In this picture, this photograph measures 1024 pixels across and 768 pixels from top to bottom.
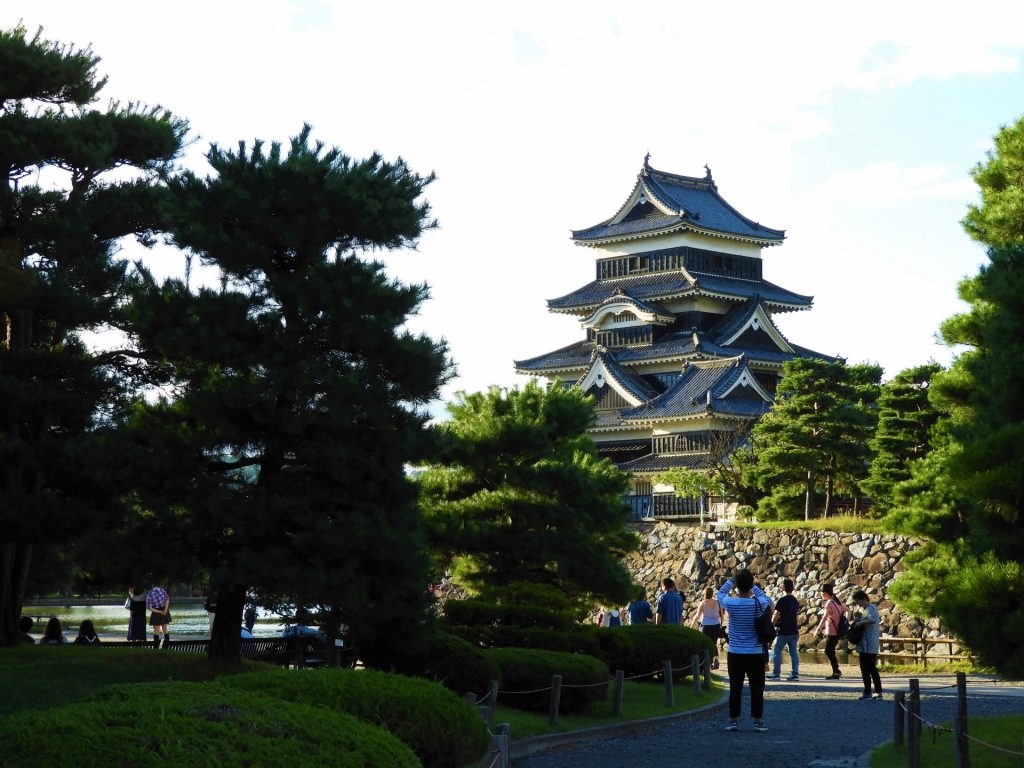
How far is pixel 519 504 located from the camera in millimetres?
20328

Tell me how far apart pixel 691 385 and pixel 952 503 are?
2530 centimetres

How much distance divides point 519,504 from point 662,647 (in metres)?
3.21

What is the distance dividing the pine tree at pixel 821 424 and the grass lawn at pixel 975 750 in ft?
73.7

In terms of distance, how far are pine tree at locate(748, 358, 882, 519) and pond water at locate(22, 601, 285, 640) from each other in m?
15.0

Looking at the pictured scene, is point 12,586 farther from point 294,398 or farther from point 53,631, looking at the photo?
point 294,398

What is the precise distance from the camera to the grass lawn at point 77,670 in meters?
12.1

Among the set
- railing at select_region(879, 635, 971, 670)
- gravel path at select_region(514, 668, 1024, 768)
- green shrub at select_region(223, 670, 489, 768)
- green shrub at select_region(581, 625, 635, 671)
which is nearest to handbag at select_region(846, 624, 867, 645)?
gravel path at select_region(514, 668, 1024, 768)

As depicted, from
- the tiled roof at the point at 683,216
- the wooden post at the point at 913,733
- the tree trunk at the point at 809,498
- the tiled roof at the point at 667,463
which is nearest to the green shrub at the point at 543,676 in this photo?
the wooden post at the point at 913,733

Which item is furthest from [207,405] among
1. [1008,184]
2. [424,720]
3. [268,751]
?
[1008,184]

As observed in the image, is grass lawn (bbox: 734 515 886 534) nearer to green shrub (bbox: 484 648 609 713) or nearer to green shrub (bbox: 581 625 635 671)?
green shrub (bbox: 581 625 635 671)

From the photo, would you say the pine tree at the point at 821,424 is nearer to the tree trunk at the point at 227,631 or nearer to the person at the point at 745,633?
the person at the point at 745,633

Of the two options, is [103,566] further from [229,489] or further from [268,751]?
[268,751]

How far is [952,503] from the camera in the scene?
21.5 m

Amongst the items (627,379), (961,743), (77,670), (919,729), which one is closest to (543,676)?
(77,670)
